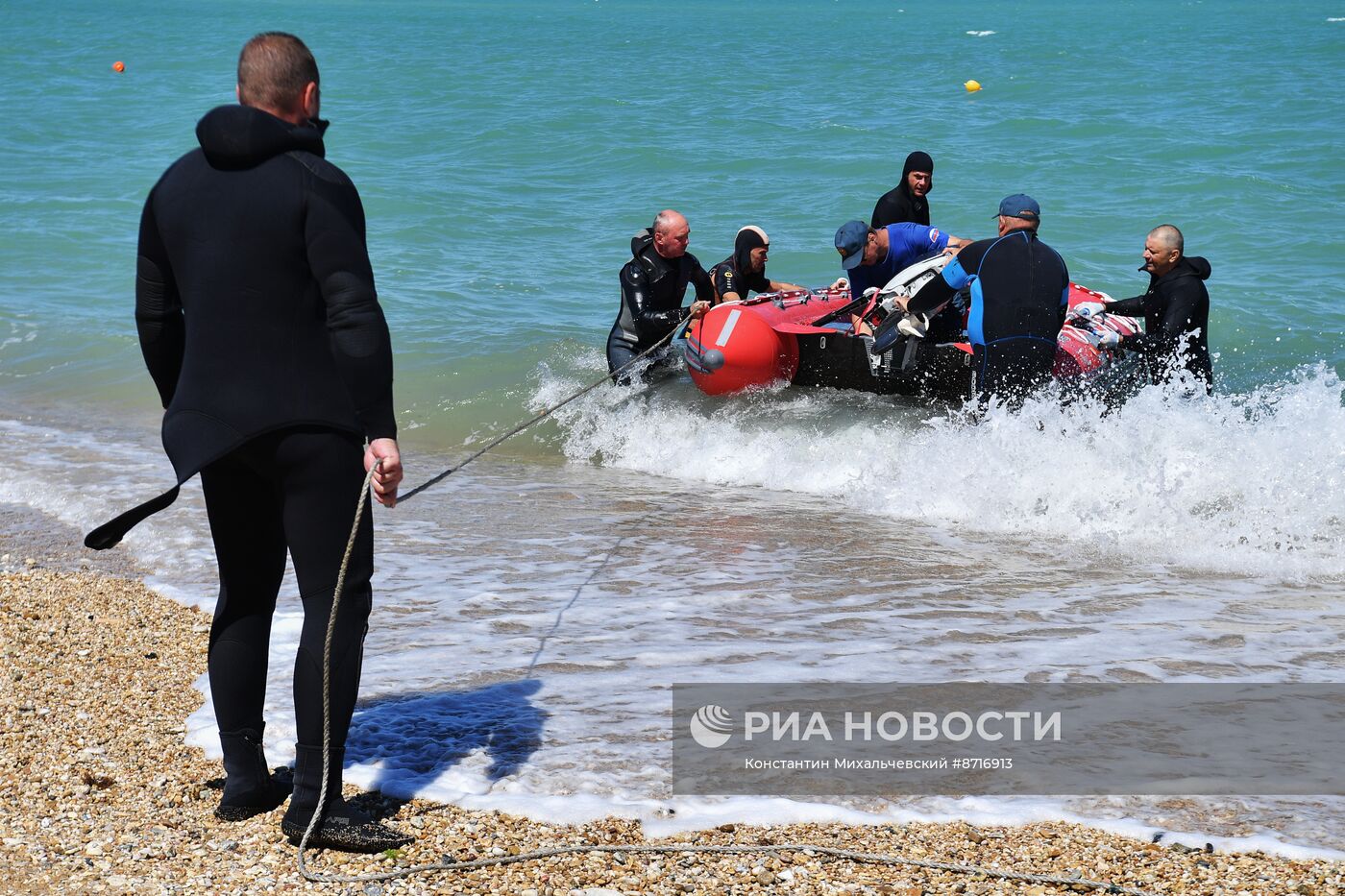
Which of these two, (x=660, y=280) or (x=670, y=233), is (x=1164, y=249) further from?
(x=660, y=280)

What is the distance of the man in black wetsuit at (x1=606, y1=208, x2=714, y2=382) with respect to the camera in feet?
29.7

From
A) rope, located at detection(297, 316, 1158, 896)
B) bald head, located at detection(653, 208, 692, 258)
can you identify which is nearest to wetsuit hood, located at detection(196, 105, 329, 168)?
rope, located at detection(297, 316, 1158, 896)

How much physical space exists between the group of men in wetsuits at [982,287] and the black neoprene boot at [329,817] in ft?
17.0

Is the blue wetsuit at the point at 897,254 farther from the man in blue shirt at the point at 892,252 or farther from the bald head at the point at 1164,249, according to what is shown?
the bald head at the point at 1164,249

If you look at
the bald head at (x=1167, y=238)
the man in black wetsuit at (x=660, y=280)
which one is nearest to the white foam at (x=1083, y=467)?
the man in black wetsuit at (x=660, y=280)

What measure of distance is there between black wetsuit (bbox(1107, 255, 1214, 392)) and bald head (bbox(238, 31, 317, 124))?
6.34 metres

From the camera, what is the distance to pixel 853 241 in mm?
8828

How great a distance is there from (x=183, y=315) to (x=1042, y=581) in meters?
4.12

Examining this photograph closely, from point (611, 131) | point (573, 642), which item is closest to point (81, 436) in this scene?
point (573, 642)

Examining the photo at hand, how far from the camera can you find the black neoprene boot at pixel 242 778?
11.3ft

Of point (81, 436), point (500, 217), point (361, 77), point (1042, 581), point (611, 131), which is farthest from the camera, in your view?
point (361, 77)

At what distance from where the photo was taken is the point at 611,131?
2698cm

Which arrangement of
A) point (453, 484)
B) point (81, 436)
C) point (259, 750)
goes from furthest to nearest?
1. point (81, 436)
2. point (453, 484)
3. point (259, 750)

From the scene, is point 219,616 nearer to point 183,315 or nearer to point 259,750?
point 259,750
